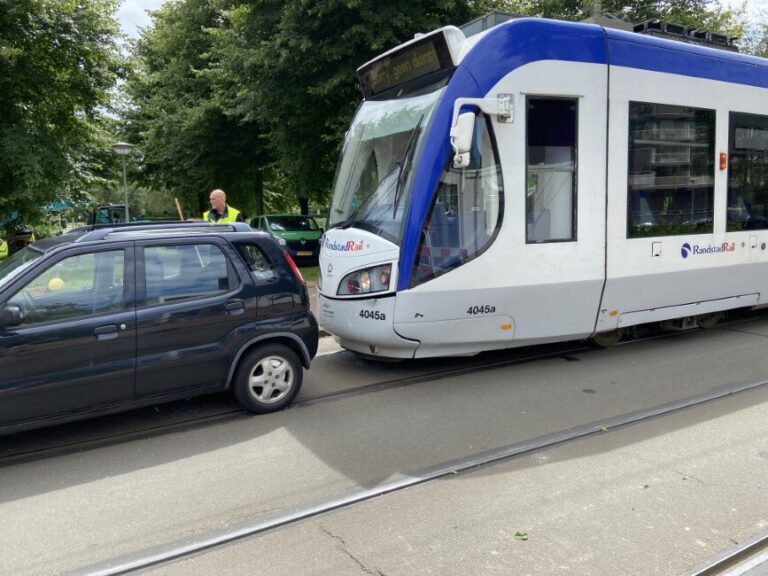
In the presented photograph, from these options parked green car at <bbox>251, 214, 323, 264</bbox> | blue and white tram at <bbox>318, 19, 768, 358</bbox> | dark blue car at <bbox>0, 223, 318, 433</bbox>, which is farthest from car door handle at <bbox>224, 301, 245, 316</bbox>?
parked green car at <bbox>251, 214, 323, 264</bbox>

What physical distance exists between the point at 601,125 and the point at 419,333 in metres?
2.91

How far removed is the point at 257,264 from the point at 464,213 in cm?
199

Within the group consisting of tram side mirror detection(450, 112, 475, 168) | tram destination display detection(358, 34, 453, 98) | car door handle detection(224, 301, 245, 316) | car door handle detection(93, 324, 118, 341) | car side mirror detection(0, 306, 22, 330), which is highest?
tram destination display detection(358, 34, 453, 98)

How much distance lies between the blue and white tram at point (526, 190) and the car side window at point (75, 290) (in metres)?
2.18

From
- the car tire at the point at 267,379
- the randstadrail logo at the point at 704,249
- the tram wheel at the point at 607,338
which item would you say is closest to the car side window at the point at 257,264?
the car tire at the point at 267,379

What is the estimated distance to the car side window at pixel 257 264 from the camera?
5281 mm

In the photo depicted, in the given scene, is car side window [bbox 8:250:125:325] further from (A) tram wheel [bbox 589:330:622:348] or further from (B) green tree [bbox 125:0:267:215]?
(B) green tree [bbox 125:0:267:215]

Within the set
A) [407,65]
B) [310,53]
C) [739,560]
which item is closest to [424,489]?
[739,560]

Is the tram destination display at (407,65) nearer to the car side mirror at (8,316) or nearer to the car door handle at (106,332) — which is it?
the car door handle at (106,332)

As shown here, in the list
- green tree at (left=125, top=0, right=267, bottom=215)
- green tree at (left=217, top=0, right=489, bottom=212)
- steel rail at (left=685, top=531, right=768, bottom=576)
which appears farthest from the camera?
green tree at (left=125, top=0, right=267, bottom=215)

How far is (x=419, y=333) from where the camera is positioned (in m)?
5.78

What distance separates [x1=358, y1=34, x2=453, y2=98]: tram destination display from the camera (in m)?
5.80

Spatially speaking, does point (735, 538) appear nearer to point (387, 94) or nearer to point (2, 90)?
point (387, 94)

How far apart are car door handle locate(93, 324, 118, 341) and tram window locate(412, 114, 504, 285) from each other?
2.57 m
